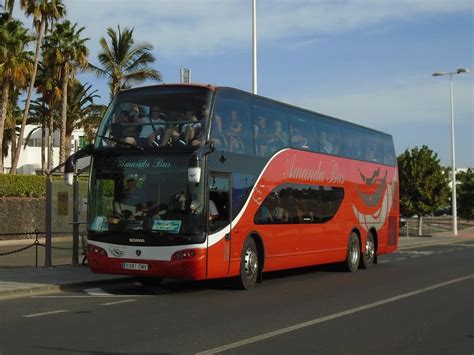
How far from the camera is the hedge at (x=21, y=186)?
3102 cm

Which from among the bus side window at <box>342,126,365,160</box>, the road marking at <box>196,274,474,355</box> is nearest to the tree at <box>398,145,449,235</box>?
the bus side window at <box>342,126,365,160</box>

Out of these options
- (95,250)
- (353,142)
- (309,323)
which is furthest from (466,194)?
(309,323)

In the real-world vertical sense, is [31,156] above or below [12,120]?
below

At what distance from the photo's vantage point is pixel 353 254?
727 inches

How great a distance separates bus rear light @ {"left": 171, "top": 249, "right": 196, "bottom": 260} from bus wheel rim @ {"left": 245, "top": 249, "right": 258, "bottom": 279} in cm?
190

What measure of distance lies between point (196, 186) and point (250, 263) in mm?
2519

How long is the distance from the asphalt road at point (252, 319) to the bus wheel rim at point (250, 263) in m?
0.40

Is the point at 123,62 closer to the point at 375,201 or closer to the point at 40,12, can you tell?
the point at 40,12

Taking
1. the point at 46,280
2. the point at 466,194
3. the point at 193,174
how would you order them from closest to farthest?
the point at 193,174, the point at 46,280, the point at 466,194

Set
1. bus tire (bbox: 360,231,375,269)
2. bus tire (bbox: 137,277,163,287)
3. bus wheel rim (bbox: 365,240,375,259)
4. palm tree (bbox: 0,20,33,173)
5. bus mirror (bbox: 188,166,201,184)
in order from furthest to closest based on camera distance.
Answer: palm tree (bbox: 0,20,33,173) < bus wheel rim (bbox: 365,240,375,259) < bus tire (bbox: 360,231,375,269) < bus tire (bbox: 137,277,163,287) < bus mirror (bbox: 188,166,201,184)

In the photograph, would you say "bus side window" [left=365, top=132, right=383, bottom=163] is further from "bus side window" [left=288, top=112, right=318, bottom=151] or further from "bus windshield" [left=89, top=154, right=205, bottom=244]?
"bus windshield" [left=89, top=154, right=205, bottom=244]

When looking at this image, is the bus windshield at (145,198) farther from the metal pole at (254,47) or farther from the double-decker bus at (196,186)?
the metal pole at (254,47)

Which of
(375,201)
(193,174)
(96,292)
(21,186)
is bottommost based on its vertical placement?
(96,292)

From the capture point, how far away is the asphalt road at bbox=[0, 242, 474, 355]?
309 inches
